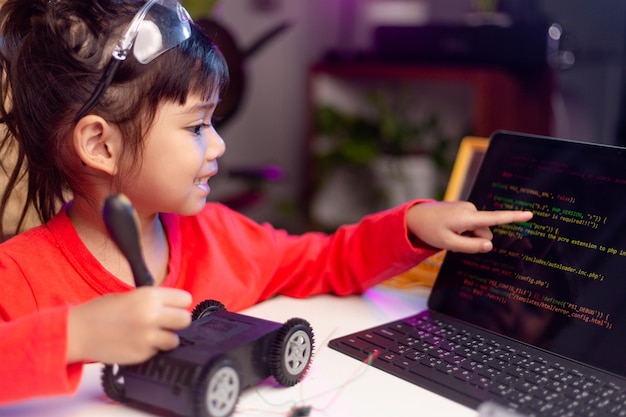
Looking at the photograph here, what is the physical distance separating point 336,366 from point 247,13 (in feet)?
7.83

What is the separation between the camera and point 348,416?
645mm

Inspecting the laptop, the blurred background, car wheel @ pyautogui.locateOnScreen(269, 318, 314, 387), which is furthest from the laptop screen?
the blurred background

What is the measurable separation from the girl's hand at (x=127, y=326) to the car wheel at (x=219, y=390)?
50 mm

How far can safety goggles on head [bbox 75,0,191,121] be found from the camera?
79 centimetres

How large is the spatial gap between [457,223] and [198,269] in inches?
13.5

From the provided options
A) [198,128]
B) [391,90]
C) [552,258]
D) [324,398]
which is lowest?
[324,398]

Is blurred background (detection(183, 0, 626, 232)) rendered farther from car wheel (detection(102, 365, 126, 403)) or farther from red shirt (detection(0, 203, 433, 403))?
car wheel (detection(102, 365, 126, 403))

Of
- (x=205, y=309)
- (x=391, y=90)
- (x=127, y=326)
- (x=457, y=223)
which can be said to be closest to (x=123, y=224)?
(x=127, y=326)

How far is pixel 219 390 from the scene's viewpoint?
A: 23.9 inches

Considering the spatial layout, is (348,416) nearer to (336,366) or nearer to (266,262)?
(336,366)

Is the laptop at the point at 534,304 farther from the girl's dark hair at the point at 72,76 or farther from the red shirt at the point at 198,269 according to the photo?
the girl's dark hair at the point at 72,76

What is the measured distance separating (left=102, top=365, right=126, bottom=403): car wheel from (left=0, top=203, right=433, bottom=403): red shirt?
0.03 metres

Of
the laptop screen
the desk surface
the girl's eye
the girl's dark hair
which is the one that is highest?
the girl's dark hair

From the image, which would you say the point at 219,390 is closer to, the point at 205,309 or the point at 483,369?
the point at 205,309
